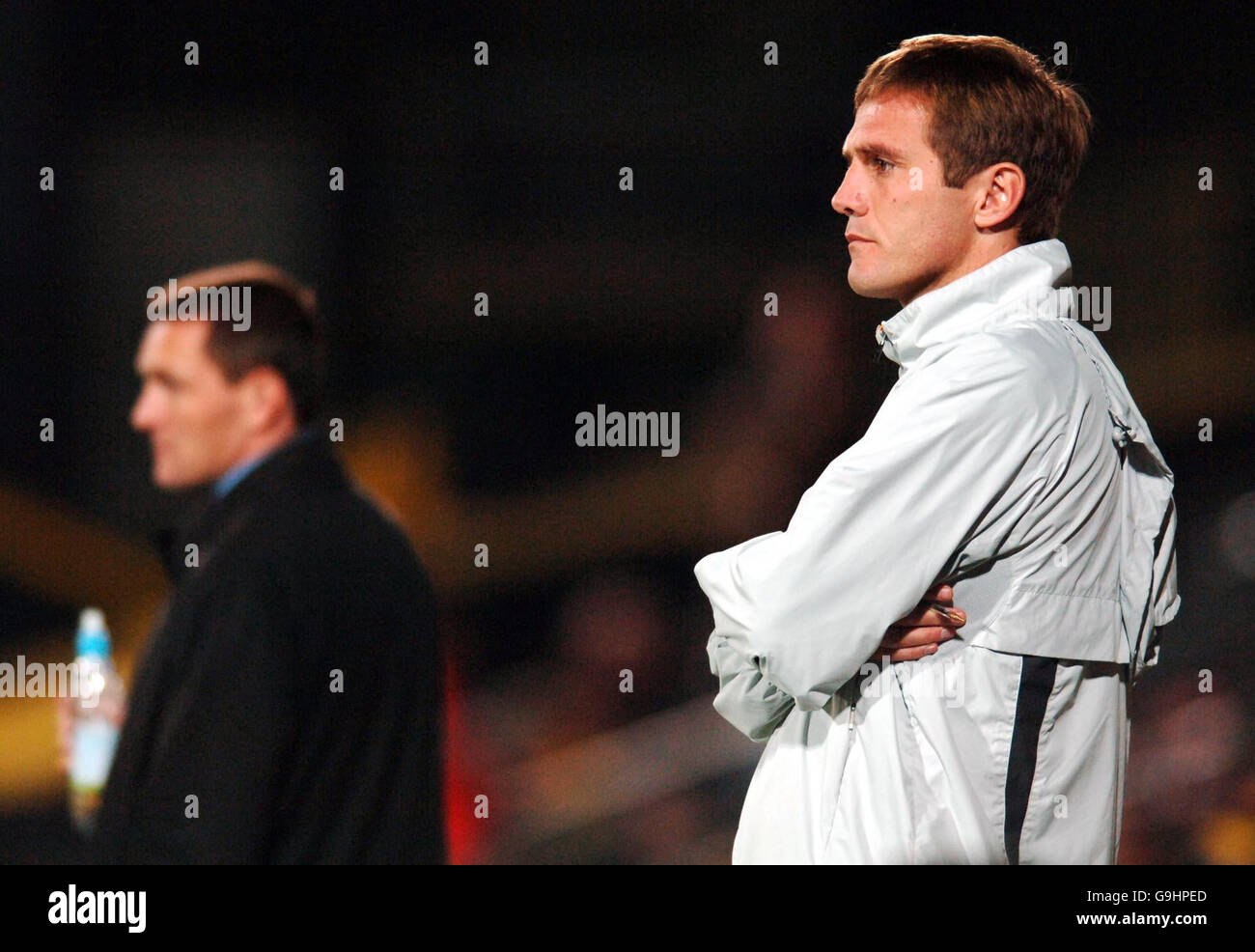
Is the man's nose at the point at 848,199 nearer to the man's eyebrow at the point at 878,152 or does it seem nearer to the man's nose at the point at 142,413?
the man's eyebrow at the point at 878,152

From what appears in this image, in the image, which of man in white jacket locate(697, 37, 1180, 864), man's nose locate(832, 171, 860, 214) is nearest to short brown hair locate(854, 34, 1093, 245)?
man in white jacket locate(697, 37, 1180, 864)

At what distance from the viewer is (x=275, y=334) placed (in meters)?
2.86

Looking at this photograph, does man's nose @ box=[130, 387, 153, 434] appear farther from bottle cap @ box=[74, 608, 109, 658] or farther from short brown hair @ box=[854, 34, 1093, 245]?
short brown hair @ box=[854, 34, 1093, 245]

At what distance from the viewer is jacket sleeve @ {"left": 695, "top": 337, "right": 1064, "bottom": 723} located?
5.39 ft

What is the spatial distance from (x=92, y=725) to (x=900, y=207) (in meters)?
2.15

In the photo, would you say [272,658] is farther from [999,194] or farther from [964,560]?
[999,194]

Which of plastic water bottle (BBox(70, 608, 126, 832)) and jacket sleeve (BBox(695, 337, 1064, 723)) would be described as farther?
plastic water bottle (BBox(70, 608, 126, 832))

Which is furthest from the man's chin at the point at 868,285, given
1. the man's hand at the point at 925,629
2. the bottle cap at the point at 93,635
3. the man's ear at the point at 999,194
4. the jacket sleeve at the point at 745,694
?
the bottle cap at the point at 93,635

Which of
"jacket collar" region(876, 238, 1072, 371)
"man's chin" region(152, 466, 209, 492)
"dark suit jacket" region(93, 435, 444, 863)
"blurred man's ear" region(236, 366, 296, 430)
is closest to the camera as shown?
"jacket collar" region(876, 238, 1072, 371)

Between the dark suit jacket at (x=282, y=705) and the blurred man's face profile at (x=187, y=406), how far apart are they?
0.16 metres

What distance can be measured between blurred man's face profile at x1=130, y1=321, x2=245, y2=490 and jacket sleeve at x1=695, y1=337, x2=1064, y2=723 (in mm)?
1472

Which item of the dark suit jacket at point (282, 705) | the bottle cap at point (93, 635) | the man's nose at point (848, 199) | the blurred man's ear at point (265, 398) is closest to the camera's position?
the man's nose at point (848, 199)

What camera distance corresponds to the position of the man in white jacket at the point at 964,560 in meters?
1.65
